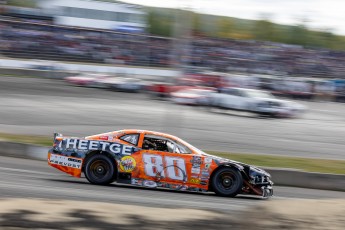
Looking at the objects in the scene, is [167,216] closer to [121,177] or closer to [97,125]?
[121,177]

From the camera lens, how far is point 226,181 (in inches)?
457

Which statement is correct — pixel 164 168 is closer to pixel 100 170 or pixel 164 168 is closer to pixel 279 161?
pixel 100 170

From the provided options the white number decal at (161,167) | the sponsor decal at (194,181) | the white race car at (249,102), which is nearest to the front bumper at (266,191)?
the sponsor decal at (194,181)

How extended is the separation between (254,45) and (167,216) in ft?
175

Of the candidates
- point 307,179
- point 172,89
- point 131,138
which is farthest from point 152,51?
point 131,138

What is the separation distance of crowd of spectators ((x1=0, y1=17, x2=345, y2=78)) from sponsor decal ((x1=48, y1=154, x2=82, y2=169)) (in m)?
39.2

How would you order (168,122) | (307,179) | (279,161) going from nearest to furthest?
1. (307,179)
2. (279,161)
3. (168,122)

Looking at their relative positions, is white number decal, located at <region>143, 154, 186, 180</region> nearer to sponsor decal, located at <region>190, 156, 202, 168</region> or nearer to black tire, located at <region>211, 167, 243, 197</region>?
sponsor decal, located at <region>190, 156, 202, 168</region>

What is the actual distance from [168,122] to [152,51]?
35134 mm

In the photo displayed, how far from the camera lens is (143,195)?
10625 mm

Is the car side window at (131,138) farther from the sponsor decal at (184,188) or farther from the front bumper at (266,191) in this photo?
the front bumper at (266,191)

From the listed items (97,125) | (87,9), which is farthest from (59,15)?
(97,125)

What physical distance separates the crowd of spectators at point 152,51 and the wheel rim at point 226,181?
1550 inches

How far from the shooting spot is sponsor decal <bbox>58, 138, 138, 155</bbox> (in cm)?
1148
